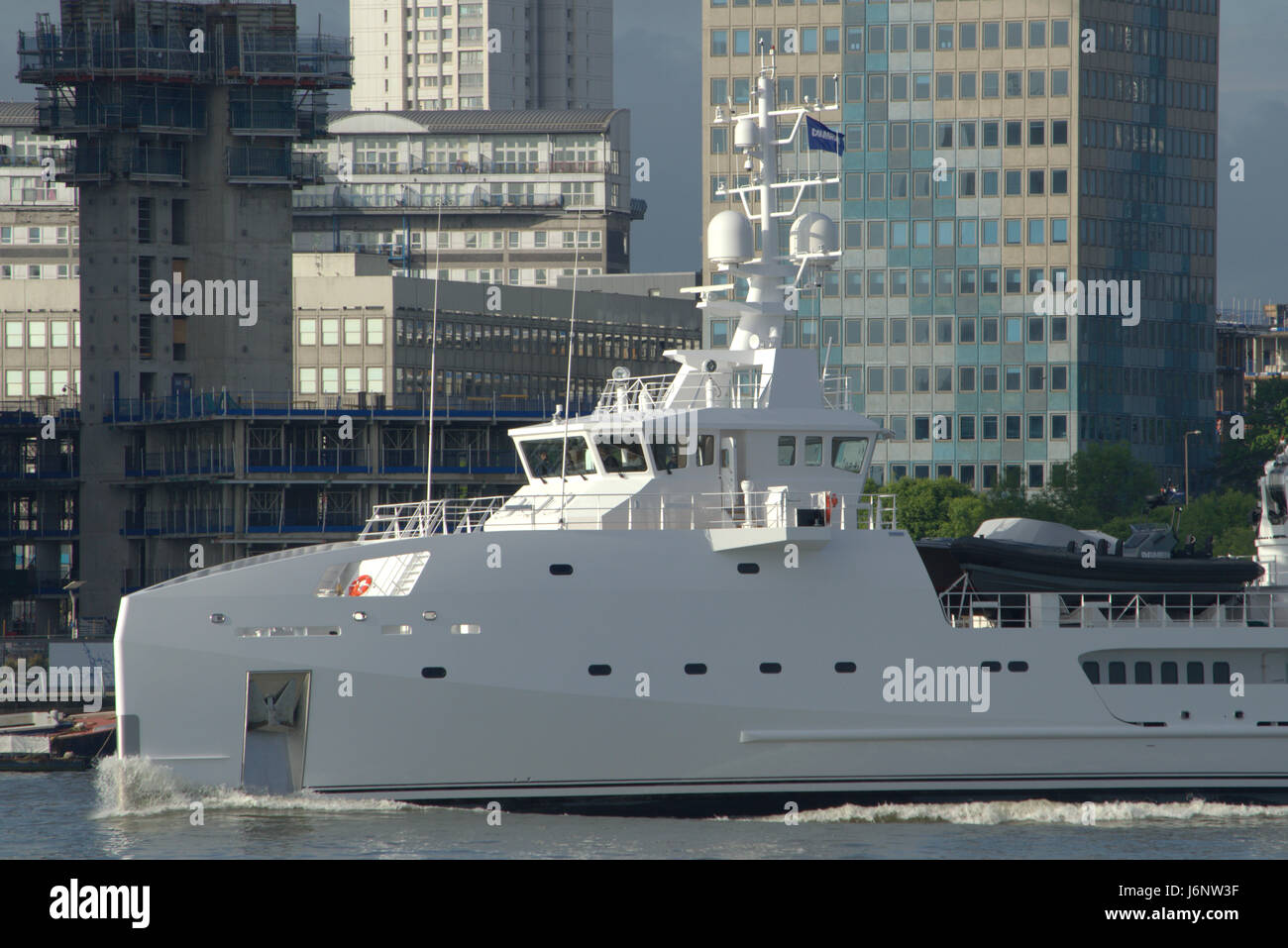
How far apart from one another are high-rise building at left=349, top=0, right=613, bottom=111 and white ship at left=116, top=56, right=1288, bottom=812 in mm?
130882

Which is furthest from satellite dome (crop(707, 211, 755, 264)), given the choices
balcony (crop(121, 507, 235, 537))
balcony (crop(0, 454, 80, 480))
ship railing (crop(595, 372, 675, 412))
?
balcony (crop(0, 454, 80, 480))

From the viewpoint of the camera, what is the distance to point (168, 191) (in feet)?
251

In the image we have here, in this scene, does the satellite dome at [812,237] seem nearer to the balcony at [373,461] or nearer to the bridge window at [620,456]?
the bridge window at [620,456]

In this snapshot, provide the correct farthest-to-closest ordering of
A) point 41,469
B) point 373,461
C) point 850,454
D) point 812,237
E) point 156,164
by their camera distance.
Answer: point 41,469 < point 156,164 < point 373,461 < point 812,237 < point 850,454

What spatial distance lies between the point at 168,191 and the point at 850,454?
51.6 meters

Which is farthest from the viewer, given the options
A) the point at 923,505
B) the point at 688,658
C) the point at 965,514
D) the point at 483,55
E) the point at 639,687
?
the point at 483,55

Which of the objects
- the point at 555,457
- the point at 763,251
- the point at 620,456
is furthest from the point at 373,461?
the point at 620,456

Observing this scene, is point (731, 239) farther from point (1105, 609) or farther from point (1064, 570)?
point (1105, 609)

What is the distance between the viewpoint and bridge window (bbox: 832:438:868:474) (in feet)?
103

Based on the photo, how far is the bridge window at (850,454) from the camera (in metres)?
31.5

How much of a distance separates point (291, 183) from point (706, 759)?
2075 inches

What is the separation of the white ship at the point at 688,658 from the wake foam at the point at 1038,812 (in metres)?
0.25

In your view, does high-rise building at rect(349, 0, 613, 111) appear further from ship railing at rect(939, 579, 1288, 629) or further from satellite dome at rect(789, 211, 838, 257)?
ship railing at rect(939, 579, 1288, 629)

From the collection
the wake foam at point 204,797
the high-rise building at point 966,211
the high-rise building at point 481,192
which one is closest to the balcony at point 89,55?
the high-rise building at point 966,211
